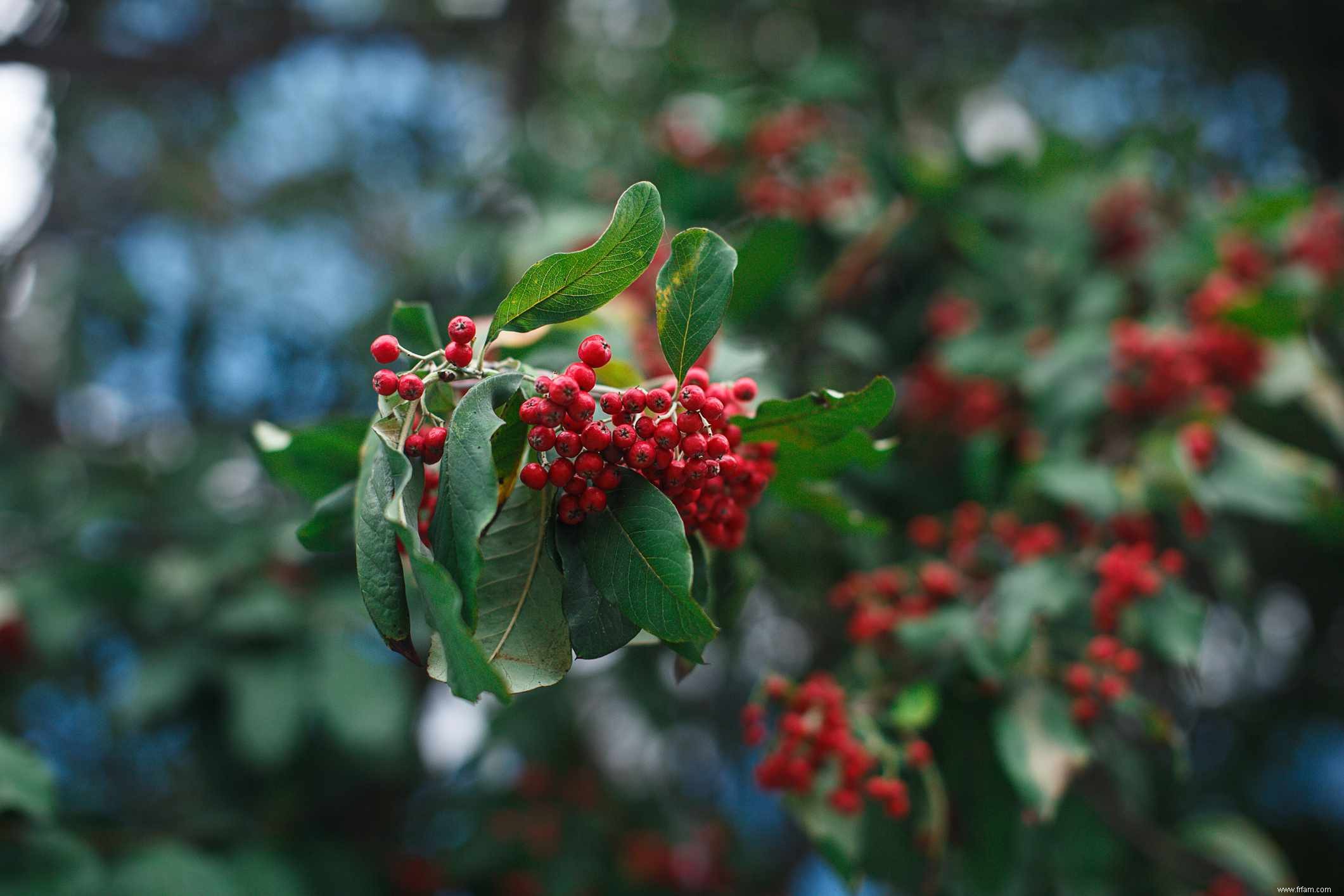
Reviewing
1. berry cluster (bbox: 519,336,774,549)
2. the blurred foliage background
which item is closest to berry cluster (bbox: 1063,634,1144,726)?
the blurred foliage background

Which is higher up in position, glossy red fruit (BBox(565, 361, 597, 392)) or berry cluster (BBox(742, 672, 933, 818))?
glossy red fruit (BBox(565, 361, 597, 392))

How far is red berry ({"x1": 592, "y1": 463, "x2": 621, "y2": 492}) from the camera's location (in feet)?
2.57

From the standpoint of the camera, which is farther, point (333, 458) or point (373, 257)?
point (373, 257)

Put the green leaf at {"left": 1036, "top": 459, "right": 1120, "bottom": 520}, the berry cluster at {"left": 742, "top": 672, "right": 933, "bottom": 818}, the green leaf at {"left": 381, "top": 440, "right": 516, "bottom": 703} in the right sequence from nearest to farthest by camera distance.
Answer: the green leaf at {"left": 381, "top": 440, "right": 516, "bottom": 703}
the berry cluster at {"left": 742, "top": 672, "right": 933, "bottom": 818}
the green leaf at {"left": 1036, "top": 459, "right": 1120, "bottom": 520}

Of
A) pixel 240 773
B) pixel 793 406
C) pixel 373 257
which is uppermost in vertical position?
pixel 793 406

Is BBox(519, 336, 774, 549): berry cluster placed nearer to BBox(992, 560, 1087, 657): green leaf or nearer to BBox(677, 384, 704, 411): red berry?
BBox(677, 384, 704, 411): red berry

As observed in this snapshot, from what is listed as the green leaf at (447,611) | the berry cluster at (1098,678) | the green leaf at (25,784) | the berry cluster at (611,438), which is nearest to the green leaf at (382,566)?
the green leaf at (447,611)

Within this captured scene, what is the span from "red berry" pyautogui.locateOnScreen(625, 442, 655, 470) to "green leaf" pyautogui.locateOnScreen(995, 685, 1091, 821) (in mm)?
861

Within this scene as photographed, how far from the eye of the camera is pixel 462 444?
73 centimetres

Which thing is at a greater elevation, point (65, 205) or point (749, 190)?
point (749, 190)

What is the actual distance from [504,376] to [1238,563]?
5.18 ft

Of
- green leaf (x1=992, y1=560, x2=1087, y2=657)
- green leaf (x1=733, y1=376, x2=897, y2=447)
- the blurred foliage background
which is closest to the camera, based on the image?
green leaf (x1=733, y1=376, x2=897, y2=447)

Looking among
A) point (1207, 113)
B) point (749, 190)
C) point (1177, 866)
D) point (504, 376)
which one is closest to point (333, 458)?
point (504, 376)

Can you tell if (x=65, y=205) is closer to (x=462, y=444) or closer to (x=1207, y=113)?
(x=462, y=444)
